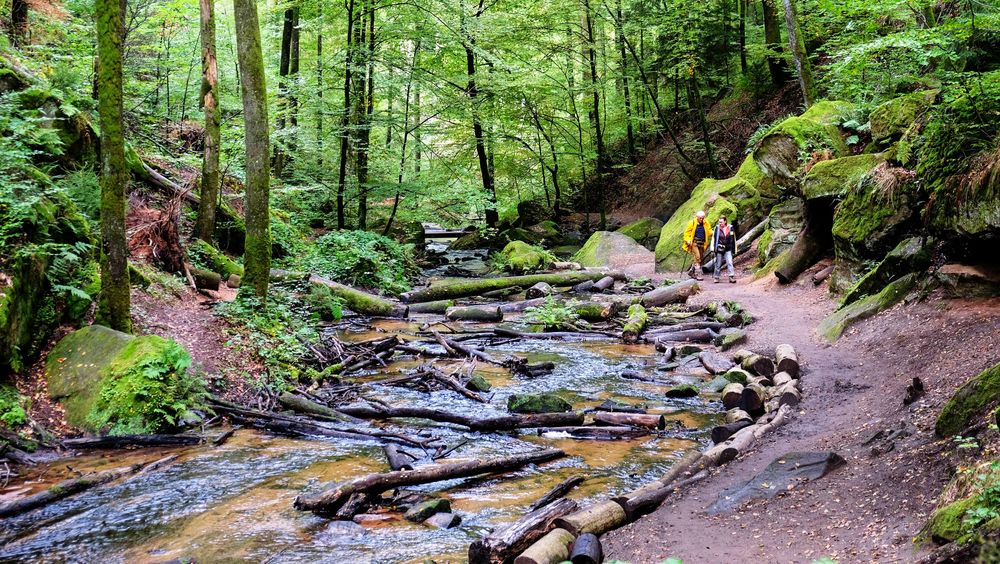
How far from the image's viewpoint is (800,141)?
52.9ft

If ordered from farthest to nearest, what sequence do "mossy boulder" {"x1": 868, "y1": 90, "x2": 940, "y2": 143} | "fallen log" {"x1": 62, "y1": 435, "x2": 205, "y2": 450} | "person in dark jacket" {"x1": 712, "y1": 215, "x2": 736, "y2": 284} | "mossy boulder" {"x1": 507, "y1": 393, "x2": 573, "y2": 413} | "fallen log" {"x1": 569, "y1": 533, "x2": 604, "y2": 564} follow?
"person in dark jacket" {"x1": 712, "y1": 215, "x2": 736, "y2": 284}
"mossy boulder" {"x1": 868, "y1": 90, "x2": 940, "y2": 143}
"mossy boulder" {"x1": 507, "y1": 393, "x2": 573, "y2": 413}
"fallen log" {"x1": 62, "y1": 435, "x2": 205, "y2": 450}
"fallen log" {"x1": 569, "y1": 533, "x2": 604, "y2": 564}

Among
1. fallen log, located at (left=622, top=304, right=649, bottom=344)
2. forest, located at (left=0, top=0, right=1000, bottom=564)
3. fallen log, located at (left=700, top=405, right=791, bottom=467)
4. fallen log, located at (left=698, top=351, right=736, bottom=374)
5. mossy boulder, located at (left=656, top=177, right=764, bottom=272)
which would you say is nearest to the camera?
forest, located at (left=0, top=0, right=1000, bottom=564)

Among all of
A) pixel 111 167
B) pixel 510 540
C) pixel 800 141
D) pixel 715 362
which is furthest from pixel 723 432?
pixel 800 141

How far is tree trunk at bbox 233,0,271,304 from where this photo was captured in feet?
36.1

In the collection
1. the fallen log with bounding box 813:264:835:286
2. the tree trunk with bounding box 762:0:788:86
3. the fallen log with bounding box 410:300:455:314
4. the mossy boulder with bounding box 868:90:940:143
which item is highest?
the tree trunk with bounding box 762:0:788:86

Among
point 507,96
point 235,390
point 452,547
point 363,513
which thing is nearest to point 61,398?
point 235,390

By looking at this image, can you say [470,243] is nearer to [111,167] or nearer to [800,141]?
[800,141]

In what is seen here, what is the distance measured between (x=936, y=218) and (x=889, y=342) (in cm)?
184

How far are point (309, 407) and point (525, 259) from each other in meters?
14.4

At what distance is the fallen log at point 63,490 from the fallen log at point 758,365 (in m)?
8.46

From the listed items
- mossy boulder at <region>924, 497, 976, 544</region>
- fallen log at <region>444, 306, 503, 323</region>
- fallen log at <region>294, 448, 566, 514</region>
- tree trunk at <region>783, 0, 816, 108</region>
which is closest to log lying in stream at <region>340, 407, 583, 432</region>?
fallen log at <region>294, 448, 566, 514</region>

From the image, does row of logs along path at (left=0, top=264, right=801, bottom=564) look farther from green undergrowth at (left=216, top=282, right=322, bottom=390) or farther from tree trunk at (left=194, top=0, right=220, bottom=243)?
tree trunk at (left=194, top=0, right=220, bottom=243)

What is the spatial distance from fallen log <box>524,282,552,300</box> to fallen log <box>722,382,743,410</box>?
9.53 metres

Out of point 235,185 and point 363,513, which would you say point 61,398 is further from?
point 235,185
